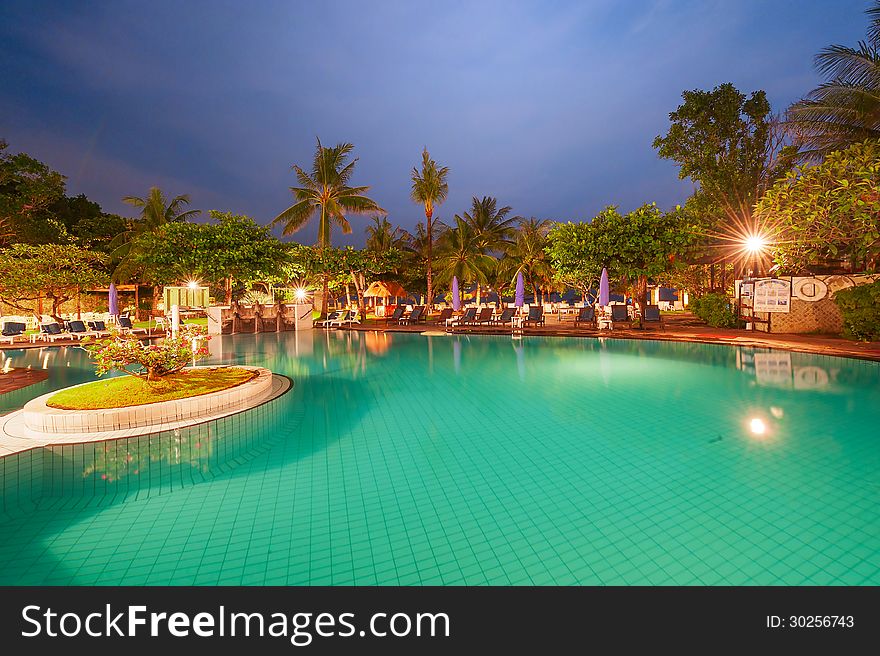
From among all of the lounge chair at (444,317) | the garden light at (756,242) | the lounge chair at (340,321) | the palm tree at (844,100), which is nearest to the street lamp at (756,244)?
the garden light at (756,242)

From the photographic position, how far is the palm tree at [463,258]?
85.4ft

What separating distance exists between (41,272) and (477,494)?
20.9 meters

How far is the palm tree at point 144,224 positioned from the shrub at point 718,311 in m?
25.2

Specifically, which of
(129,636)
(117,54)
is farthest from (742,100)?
(117,54)

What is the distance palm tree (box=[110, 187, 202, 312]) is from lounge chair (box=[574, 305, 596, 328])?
67.0 ft

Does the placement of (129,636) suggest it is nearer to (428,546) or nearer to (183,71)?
(428,546)

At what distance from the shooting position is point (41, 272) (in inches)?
679

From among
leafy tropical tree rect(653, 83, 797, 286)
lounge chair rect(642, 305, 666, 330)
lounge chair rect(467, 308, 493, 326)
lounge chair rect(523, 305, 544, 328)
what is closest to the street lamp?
lounge chair rect(642, 305, 666, 330)

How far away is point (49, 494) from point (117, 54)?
48.5 metres

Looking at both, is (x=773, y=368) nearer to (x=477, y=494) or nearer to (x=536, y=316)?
(x=477, y=494)

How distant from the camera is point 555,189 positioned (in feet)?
537

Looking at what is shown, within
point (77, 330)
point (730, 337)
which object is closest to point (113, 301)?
point (77, 330)

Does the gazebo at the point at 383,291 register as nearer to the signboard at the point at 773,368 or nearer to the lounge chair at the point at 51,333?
the lounge chair at the point at 51,333

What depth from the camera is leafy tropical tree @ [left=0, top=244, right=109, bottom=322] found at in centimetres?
1659
